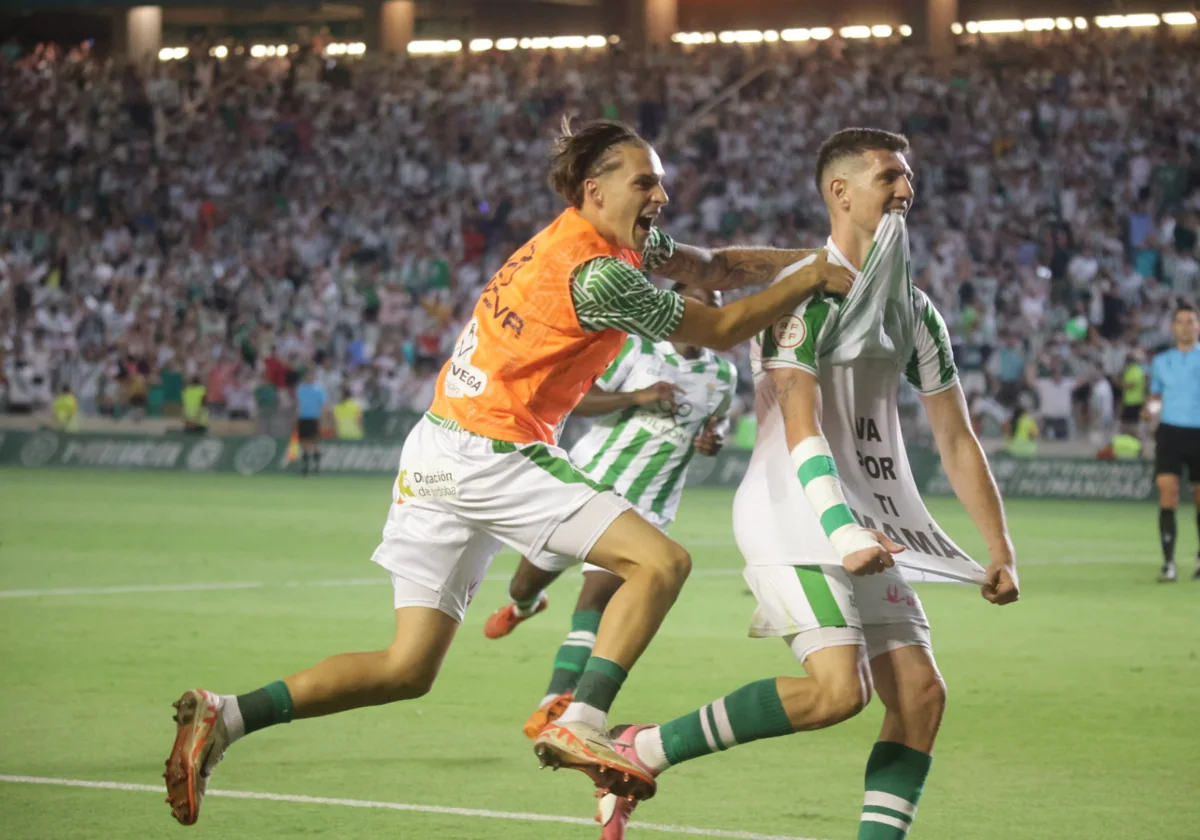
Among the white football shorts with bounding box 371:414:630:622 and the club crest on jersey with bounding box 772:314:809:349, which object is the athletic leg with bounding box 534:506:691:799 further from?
the club crest on jersey with bounding box 772:314:809:349

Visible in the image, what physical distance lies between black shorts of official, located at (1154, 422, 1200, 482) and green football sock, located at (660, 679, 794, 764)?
33.4ft

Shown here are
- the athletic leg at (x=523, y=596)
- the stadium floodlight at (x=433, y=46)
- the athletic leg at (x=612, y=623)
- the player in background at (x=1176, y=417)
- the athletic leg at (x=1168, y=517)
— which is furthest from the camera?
the stadium floodlight at (x=433, y=46)

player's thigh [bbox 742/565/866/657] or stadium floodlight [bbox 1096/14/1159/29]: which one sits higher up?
stadium floodlight [bbox 1096/14/1159/29]

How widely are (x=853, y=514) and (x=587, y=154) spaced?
1.51 m

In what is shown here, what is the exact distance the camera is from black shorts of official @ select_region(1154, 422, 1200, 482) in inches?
565

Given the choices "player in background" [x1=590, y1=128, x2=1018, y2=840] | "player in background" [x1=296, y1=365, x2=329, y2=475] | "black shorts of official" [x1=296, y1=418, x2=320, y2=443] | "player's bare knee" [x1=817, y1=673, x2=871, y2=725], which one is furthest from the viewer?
"black shorts of official" [x1=296, y1=418, x2=320, y2=443]

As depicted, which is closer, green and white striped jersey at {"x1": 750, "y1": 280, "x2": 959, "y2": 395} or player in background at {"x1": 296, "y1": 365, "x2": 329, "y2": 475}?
green and white striped jersey at {"x1": 750, "y1": 280, "x2": 959, "y2": 395}

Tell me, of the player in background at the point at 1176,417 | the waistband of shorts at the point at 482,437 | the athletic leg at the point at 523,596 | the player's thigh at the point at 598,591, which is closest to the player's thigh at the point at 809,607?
the waistband of shorts at the point at 482,437

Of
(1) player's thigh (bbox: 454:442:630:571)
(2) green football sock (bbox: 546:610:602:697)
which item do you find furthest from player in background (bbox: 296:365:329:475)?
(1) player's thigh (bbox: 454:442:630:571)

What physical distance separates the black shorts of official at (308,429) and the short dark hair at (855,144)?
2265 centimetres

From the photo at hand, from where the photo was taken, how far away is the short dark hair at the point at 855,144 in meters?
5.20

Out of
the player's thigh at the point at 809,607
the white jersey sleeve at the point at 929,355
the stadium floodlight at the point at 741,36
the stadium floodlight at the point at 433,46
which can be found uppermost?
the stadium floodlight at the point at 433,46

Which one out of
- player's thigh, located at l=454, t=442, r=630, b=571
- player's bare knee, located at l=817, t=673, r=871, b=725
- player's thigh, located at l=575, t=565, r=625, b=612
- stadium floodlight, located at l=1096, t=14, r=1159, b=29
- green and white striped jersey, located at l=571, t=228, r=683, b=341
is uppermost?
stadium floodlight, located at l=1096, t=14, r=1159, b=29

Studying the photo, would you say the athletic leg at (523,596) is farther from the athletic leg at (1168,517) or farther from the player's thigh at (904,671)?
the athletic leg at (1168,517)
